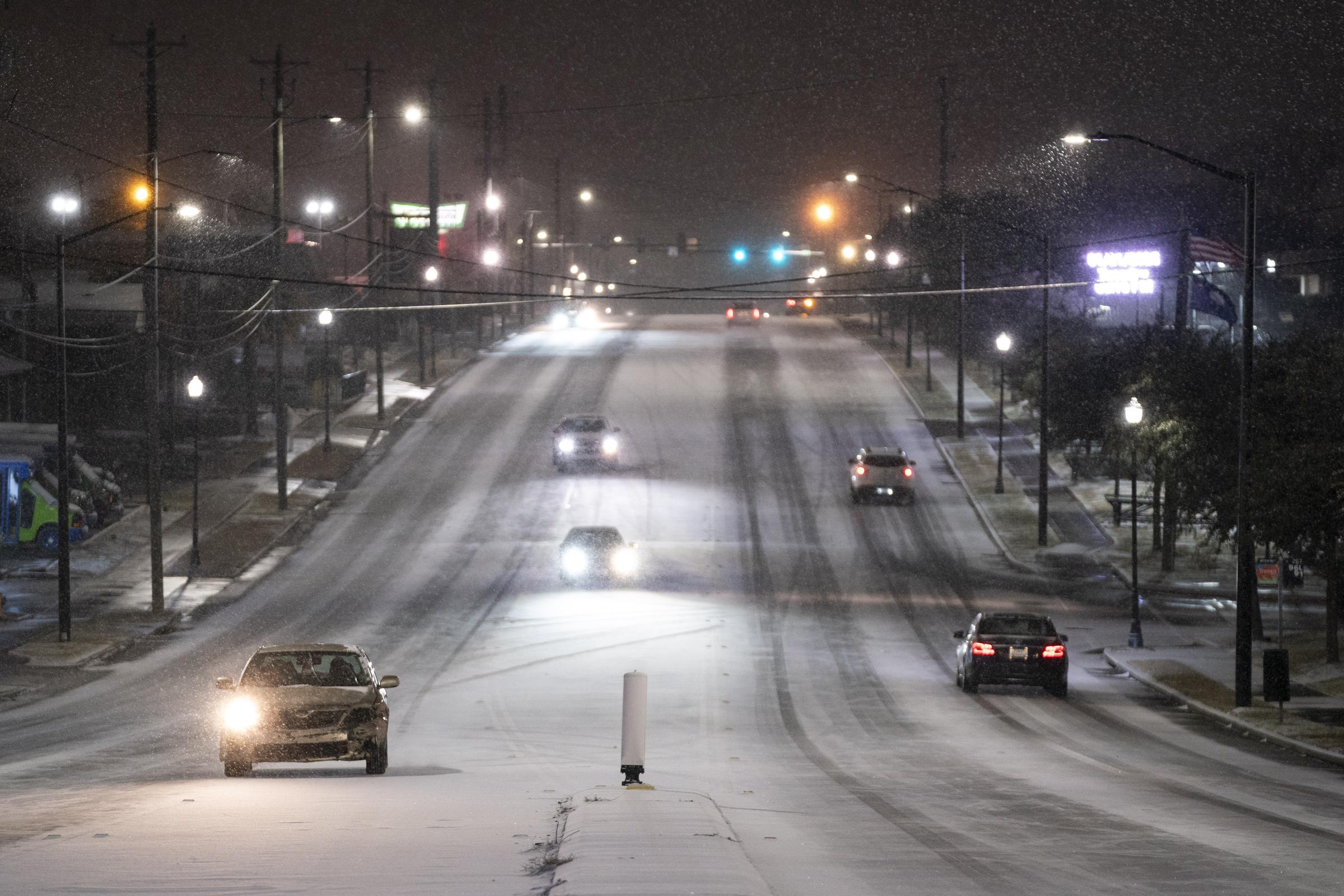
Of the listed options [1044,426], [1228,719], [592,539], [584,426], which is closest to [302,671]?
[1228,719]

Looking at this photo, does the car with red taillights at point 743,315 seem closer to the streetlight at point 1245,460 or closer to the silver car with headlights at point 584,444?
the silver car with headlights at point 584,444

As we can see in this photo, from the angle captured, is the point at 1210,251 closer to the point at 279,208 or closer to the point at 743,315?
the point at 279,208

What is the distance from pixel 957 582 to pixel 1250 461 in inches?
504

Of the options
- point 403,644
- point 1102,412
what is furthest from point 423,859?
point 1102,412

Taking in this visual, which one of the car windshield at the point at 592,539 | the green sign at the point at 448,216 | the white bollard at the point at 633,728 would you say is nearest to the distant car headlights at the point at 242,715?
the white bollard at the point at 633,728

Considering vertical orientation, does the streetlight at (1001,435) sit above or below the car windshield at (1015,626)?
above

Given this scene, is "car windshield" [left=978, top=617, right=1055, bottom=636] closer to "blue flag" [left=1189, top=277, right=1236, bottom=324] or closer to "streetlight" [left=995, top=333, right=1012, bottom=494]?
"blue flag" [left=1189, top=277, right=1236, bottom=324]

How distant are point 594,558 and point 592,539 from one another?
50cm

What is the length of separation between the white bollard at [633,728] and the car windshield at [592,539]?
26.6 meters

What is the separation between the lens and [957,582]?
41562 millimetres

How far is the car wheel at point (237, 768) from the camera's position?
642 inches

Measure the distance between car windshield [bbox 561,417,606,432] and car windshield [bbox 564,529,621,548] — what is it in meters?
14.4

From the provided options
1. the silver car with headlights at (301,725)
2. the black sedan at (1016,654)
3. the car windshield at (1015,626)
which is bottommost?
the black sedan at (1016,654)

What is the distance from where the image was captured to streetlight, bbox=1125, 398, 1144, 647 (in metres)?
33.9
